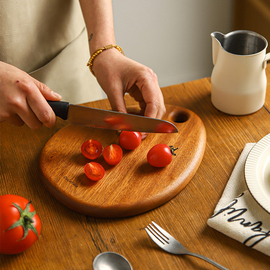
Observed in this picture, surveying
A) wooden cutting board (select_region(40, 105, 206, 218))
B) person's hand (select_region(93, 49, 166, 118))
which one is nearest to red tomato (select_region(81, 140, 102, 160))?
wooden cutting board (select_region(40, 105, 206, 218))

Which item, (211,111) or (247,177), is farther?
(211,111)

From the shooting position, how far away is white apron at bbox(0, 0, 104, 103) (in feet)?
3.99

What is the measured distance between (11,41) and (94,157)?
617mm

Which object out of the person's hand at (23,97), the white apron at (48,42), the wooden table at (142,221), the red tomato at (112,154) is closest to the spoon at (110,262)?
the wooden table at (142,221)

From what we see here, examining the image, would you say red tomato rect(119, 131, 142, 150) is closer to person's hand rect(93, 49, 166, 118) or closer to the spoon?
person's hand rect(93, 49, 166, 118)

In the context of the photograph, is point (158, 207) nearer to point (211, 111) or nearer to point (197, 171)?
point (197, 171)

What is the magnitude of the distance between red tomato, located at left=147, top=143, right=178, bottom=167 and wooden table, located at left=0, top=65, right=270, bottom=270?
93 mm

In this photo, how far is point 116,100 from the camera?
102 cm

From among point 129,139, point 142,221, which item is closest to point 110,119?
point 129,139

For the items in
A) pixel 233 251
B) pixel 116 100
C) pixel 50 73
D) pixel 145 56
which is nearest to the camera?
pixel 233 251

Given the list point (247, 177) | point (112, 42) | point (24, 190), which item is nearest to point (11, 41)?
point (112, 42)

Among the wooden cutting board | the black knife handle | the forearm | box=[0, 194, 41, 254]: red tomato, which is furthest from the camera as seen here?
the forearm

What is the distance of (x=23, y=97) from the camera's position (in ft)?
2.97

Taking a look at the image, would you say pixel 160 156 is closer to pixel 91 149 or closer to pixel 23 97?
pixel 91 149
